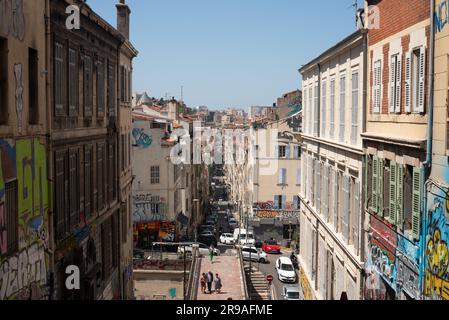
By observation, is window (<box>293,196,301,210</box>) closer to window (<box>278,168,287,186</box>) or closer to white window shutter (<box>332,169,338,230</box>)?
window (<box>278,168,287,186</box>)

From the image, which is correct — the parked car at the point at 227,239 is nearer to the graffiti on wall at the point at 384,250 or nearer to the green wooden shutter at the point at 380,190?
the graffiti on wall at the point at 384,250

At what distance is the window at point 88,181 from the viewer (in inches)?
778

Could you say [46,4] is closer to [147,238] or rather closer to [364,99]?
[364,99]

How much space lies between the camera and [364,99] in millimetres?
19031

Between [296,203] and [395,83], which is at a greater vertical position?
[395,83]

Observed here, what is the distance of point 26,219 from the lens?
43.2 ft

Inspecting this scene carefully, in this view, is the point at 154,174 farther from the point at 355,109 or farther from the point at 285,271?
the point at 355,109

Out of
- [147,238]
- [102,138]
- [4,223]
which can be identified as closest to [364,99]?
[102,138]

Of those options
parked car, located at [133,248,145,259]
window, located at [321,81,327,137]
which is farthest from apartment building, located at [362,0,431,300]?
parked car, located at [133,248,145,259]

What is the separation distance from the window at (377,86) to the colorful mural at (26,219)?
30.7 ft

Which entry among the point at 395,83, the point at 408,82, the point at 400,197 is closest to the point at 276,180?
the point at 395,83

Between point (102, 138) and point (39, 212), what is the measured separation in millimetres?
8718

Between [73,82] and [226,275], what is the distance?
22.4m

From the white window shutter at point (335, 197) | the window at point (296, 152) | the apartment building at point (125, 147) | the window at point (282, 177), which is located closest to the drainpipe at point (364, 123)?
the white window shutter at point (335, 197)
